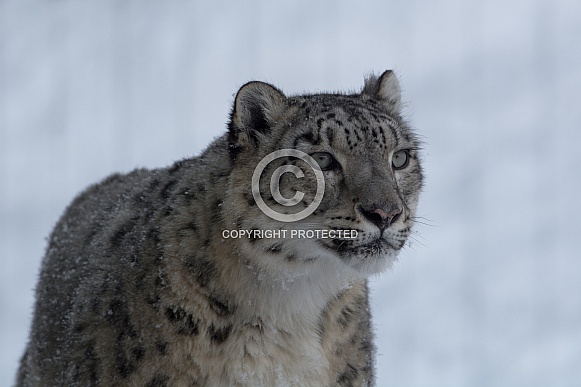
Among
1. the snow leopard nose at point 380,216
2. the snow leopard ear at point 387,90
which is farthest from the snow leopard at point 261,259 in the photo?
the snow leopard ear at point 387,90

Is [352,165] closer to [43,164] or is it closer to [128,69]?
[43,164]

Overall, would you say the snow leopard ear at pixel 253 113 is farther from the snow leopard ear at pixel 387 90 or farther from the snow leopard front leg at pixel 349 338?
the snow leopard front leg at pixel 349 338

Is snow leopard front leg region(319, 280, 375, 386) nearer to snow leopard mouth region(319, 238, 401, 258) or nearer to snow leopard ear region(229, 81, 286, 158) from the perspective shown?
snow leopard mouth region(319, 238, 401, 258)

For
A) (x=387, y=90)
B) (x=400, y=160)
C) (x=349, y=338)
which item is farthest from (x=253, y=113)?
(x=349, y=338)

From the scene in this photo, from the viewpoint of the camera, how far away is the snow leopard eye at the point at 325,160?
4.82m

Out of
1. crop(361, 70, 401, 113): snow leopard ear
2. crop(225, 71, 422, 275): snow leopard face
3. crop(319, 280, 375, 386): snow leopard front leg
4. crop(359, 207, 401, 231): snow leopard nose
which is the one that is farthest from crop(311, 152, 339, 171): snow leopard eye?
crop(361, 70, 401, 113): snow leopard ear

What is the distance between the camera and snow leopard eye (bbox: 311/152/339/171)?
4820mm

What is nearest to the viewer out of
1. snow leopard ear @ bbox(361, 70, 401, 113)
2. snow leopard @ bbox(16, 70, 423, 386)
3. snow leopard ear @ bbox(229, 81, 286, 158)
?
→ snow leopard @ bbox(16, 70, 423, 386)

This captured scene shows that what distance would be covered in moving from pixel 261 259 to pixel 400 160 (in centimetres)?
90

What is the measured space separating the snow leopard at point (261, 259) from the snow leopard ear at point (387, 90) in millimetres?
200

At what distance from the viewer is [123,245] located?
536cm

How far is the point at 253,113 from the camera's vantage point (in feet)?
16.8

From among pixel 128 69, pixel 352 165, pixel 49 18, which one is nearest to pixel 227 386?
pixel 352 165

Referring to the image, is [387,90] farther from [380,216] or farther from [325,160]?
[380,216]
